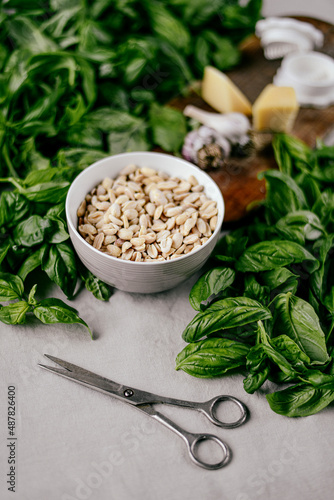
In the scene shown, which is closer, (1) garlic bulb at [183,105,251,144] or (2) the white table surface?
(2) the white table surface

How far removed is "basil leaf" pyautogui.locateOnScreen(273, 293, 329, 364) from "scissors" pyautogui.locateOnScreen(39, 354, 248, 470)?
135 millimetres

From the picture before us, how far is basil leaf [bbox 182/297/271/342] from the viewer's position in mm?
770

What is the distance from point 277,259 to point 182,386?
0.87ft

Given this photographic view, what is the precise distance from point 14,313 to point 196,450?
37cm

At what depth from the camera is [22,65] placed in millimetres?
1050

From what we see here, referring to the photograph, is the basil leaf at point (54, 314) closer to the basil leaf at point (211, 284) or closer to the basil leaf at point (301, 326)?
the basil leaf at point (211, 284)

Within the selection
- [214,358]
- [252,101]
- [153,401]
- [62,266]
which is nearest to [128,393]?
[153,401]

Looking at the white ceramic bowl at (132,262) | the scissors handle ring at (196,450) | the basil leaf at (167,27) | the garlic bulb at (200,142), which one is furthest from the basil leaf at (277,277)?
the basil leaf at (167,27)

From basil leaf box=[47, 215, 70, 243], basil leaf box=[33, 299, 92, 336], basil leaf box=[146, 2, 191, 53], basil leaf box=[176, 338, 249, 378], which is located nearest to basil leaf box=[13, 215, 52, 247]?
basil leaf box=[47, 215, 70, 243]

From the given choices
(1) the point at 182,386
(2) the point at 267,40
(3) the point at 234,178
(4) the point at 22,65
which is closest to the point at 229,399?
(1) the point at 182,386

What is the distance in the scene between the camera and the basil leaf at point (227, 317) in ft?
2.53

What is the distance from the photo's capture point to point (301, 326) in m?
0.78

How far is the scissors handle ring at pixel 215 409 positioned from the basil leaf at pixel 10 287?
36cm

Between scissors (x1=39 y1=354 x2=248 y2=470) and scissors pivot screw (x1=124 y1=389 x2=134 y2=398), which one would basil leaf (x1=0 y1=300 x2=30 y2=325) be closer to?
scissors (x1=39 y1=354 x2=248 y2=470)
